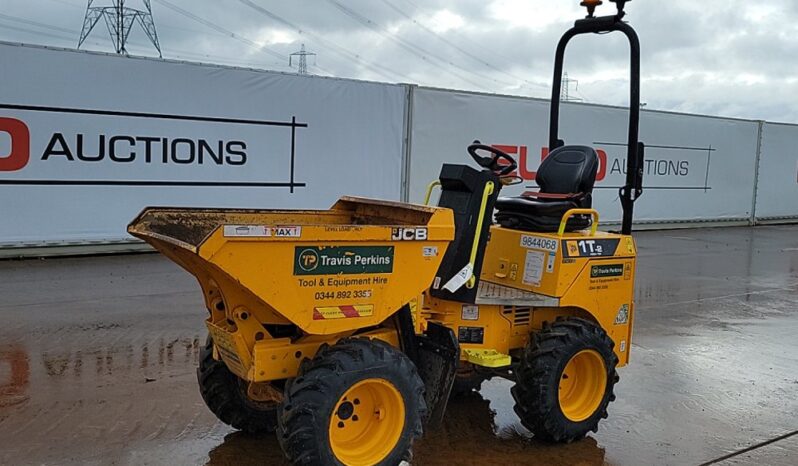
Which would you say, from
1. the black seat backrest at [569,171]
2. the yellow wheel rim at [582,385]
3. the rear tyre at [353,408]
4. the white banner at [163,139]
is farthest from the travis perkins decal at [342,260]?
the white banner at [163,139]

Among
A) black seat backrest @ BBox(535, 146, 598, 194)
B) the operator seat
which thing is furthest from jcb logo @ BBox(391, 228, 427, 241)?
black seat backrest @ BBox(535, 146, 598, 194)

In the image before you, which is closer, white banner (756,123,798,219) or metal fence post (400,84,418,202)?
metal fence post (400,84,418,202)

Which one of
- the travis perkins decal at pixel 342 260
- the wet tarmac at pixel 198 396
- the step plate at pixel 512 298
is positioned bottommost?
the wet tarmac at pixel 198 396

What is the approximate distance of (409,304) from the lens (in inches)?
169

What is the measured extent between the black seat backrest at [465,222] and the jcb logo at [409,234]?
45 cm

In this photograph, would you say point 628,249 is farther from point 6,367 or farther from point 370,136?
point 370,136

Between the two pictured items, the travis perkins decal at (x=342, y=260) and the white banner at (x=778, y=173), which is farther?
the white banner at (x=778, y=173)

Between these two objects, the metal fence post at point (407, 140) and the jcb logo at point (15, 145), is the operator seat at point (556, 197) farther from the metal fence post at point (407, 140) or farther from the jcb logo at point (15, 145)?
the metal fence post at point (407, 140)

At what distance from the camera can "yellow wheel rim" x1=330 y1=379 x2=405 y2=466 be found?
12.6ft

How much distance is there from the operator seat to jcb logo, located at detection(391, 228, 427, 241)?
4.13 feet

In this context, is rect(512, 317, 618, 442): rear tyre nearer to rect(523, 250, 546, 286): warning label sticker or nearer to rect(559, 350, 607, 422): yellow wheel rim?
rect(559, 350, 607, 422): yellow wheel rim

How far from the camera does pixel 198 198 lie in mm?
11414

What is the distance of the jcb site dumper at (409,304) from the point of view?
3602mm

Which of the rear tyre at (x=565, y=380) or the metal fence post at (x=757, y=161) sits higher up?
the metal fence post at (x=757, y=161)
